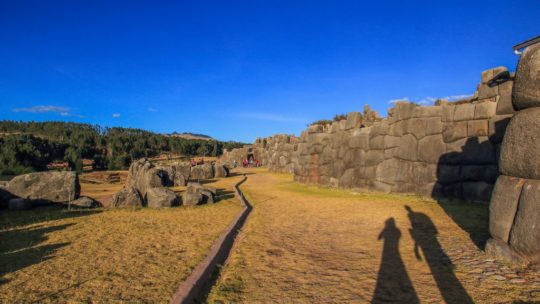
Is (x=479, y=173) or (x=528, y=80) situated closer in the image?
(x=528, y=80)

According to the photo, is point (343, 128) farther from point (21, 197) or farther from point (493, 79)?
point (21, 197)

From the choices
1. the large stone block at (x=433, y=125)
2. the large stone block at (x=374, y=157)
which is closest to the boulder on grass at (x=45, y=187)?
the large stone block at (x=374, y=157)

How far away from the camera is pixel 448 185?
38.2 feet

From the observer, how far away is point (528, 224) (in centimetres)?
454

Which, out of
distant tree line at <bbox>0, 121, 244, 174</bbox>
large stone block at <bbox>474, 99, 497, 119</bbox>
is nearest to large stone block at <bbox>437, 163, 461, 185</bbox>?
large stone block at <bbox>474, 99, 497, 119</bbox>

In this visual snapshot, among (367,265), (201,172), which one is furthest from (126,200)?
(201,172)

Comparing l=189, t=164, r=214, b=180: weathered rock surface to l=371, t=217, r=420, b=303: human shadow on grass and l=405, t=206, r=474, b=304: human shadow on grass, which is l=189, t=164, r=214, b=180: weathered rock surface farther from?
l=371, t=217, r=420, b=303: human shadow on grass

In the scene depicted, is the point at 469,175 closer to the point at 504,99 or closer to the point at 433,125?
the point at 433,125

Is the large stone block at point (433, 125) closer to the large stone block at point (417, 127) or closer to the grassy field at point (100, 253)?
the large stone block at point (417, 127)

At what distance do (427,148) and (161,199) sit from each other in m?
10.5

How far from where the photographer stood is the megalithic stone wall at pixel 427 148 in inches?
415

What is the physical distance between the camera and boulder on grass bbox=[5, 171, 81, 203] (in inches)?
447

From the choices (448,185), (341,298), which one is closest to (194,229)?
(341,298)

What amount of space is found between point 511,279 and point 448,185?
8.11 metres
